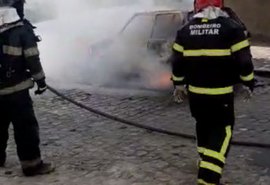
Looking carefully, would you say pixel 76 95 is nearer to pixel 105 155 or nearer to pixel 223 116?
pixel 105 155

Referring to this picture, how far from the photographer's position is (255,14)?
614 inches

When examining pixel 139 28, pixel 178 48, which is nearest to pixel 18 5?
pixel 178 48

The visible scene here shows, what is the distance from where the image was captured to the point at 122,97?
1012cm

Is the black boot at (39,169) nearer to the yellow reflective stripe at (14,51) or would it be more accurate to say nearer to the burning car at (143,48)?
the yellow reflective stripe at (14,51)

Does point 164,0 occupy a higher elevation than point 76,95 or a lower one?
higher

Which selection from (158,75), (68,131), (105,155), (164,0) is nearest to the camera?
(105,155)

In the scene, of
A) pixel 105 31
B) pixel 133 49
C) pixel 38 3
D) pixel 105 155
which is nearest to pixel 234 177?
pixel 105 155

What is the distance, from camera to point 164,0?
14062 mm

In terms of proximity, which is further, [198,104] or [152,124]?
[152,124]

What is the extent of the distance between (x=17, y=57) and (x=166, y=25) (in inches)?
203

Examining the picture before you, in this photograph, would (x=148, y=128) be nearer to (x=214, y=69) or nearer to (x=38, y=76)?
(x=38, y=76)

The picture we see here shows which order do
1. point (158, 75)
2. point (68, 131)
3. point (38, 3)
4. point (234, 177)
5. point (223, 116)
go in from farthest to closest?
point (38, 3)
point (158, 75)
point (68, 131)
point (234, 177)
point (223, 116)

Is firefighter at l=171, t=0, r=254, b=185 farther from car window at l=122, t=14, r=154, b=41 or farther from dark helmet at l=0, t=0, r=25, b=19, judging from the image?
car window at l=122, t=14, r=154, b=41

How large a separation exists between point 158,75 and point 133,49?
769mm
